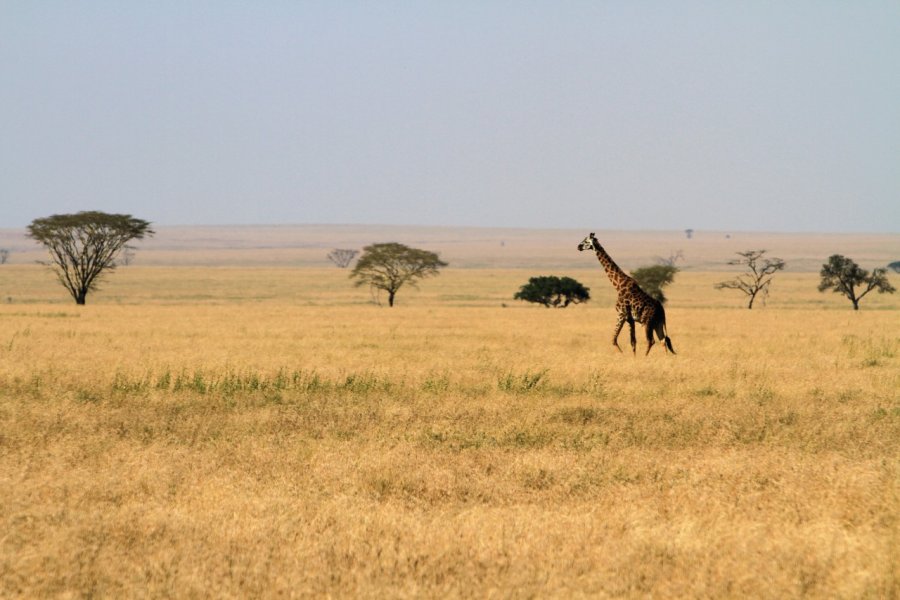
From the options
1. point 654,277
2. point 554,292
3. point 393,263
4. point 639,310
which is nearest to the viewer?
point 639,310

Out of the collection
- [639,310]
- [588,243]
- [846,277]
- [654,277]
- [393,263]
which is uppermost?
[588,243]

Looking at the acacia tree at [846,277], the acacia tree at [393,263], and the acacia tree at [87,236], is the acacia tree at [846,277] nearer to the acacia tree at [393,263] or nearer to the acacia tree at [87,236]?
the acacia tree at [393,263]

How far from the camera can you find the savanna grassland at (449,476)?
6160 mm

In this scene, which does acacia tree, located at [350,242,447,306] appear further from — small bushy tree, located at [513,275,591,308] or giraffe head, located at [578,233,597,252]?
giraffe head, located at [578,233,597,252]

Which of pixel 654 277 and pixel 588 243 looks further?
pixel 654 277

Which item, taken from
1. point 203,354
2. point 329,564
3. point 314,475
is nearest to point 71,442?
point 314,475

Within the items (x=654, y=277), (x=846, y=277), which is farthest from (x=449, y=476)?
(x=846, y=277)

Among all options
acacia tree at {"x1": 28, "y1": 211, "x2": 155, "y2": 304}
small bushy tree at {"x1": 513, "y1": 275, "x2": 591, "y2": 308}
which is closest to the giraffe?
small bushy tree at {"x1": 513, "y1": 275, "x2": 591, "y2": 308}

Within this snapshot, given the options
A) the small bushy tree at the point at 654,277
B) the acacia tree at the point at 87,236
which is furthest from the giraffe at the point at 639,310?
the small bushy tree at the point at 654,277

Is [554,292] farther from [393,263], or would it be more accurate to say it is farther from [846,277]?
[846,277]

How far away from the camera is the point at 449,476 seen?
883 cm

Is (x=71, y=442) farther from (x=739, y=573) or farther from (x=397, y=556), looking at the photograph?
(x=739, y=573)

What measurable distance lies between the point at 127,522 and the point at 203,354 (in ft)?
48.3

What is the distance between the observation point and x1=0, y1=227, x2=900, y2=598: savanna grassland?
6.16m
